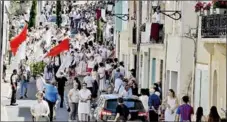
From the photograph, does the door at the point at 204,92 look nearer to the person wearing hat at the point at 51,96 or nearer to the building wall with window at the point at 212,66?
the building wall with window at the point at 212,66

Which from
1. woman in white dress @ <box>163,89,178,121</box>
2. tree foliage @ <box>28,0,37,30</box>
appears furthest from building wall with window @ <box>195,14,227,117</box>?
tree foliage @ <box>28,0,37,30</box>

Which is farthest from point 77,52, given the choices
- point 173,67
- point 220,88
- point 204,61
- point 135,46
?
point 220,88

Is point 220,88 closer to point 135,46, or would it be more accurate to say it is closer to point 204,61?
point 204,61

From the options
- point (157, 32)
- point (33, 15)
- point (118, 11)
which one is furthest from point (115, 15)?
point (33, 15)

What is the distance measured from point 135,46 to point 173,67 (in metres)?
12.3

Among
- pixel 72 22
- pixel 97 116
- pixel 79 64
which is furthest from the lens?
pixel 72 22

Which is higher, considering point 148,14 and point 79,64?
point 148,14

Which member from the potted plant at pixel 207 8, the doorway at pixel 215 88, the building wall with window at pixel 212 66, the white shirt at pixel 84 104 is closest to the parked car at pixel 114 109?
the white shirt at pixel 84 104

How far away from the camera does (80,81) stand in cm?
3378

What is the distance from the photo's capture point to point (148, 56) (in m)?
39.1

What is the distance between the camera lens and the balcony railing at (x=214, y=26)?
69.7ft

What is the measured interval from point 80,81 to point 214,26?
490 inches

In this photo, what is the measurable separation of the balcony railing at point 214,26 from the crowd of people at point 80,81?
2.05m

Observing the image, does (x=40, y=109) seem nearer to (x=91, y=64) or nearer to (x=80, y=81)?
(x=80, y=81)
